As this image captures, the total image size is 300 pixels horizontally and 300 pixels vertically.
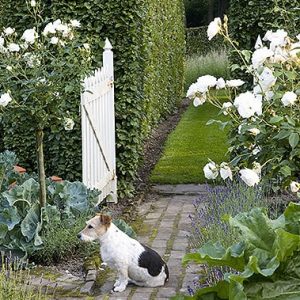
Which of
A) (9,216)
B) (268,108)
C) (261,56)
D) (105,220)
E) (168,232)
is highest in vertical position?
(261,56)

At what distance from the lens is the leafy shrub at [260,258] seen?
246 centimetres

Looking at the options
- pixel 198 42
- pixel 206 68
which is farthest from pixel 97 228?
pixel 198 42

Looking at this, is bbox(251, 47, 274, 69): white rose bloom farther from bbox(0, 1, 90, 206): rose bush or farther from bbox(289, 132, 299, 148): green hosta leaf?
bbox(0, 1, 90, 206): rose bush

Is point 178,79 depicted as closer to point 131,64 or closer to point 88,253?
point 131,64

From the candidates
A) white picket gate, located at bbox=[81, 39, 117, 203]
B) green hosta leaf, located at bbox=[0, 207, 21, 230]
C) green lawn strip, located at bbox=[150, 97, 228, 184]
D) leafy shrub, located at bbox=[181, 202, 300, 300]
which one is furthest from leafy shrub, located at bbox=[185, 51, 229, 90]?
leafy shrub, located at bbox=[181, 202, 300, 300]

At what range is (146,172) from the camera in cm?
957

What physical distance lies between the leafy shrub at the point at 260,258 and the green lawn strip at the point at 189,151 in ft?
20.2

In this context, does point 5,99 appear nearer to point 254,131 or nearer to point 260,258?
point 254,131

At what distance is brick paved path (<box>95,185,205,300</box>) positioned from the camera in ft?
15.9

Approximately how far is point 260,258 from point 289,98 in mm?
1370

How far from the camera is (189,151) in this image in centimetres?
1109

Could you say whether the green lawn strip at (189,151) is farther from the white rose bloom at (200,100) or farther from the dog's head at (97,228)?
the white rose bloom at (200,100)

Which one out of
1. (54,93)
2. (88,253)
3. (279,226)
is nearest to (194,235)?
(88,253)

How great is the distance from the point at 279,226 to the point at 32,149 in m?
5.30
